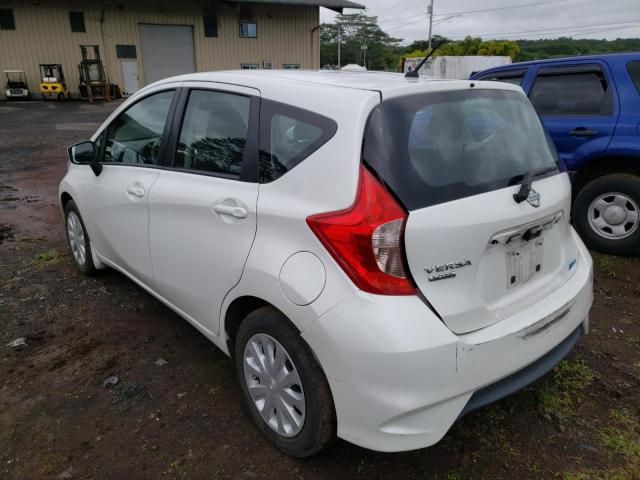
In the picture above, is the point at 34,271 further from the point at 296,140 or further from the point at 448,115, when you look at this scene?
the point at 448,115

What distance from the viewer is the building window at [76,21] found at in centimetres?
2612

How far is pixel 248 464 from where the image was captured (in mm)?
2289

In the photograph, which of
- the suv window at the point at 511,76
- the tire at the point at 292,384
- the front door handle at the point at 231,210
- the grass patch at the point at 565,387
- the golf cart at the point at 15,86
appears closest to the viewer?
the tire at the point at 292,384

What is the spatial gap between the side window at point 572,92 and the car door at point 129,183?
398cm

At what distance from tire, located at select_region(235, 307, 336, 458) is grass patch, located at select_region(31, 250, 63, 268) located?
3.14m

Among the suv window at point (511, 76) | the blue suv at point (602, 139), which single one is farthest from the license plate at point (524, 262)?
the suv window at point (511, 76)

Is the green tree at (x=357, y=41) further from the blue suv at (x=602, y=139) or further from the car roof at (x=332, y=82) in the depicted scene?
the car roof at (x=332, y=82)

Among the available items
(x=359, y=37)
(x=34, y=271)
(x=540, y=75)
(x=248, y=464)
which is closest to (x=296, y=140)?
(x=248, y=464)

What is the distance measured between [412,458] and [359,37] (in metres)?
87.7

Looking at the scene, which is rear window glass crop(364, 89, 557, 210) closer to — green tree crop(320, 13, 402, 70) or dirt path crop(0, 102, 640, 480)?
dirt path crop(0, 102, 640, 480)

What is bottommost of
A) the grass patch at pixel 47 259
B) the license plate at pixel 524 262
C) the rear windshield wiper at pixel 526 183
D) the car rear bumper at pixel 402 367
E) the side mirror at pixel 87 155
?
the grass patch at pixel 47 259

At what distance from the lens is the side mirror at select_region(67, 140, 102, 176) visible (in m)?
3.59

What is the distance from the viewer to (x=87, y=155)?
3664 millimetres

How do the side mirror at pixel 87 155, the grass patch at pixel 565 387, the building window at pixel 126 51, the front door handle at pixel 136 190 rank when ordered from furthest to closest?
the building window at pixel 126 51, the side mirror at pixel 87 155, the front door handle at pixel 136 190, the grass patch at pixel 565 387
